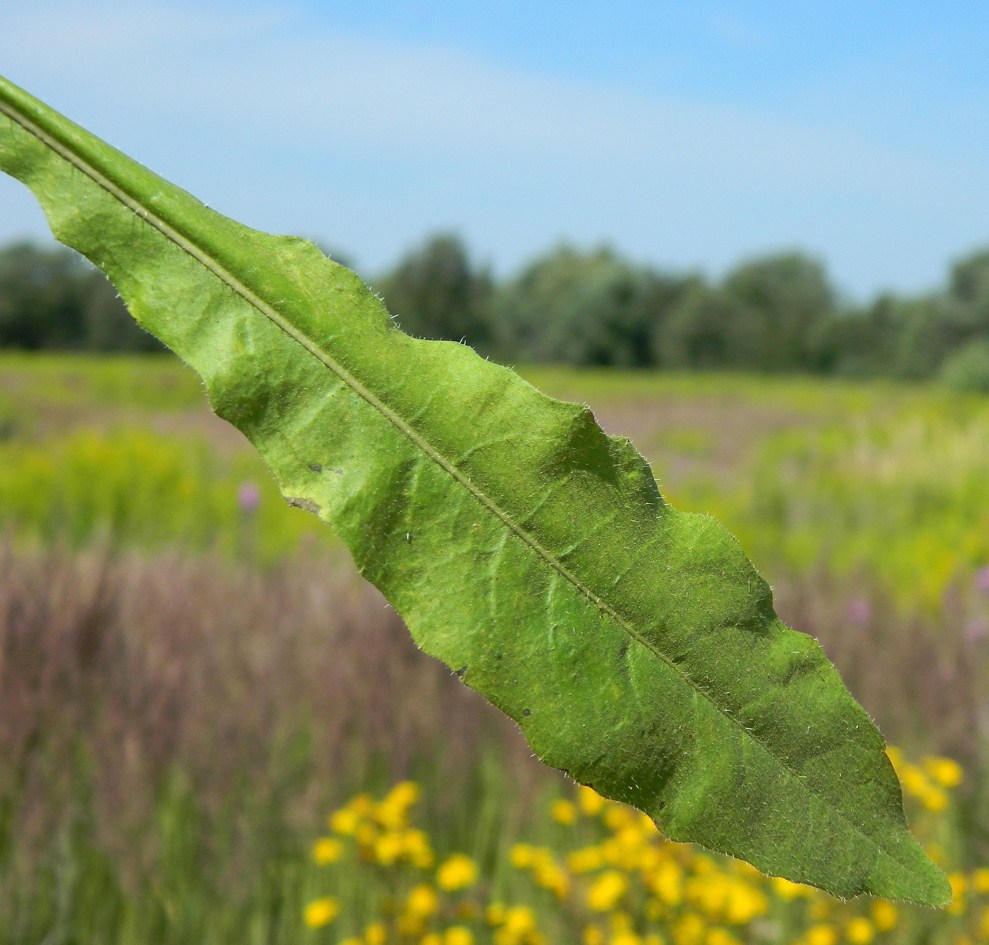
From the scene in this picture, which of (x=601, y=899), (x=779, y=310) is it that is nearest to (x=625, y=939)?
(x=601, y=899)

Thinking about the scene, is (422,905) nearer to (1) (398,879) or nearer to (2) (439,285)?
(1) (398,879)

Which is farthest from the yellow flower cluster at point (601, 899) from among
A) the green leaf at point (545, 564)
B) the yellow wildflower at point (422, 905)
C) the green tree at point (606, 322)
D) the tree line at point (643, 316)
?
the green tree at point (606, 322)

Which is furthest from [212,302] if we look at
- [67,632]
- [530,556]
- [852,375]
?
[852,375]

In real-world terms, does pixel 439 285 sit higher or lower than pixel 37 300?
higher

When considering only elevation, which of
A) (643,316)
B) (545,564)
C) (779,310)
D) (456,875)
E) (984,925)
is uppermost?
(779,310)

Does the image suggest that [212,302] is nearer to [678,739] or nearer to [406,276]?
[678,739]
